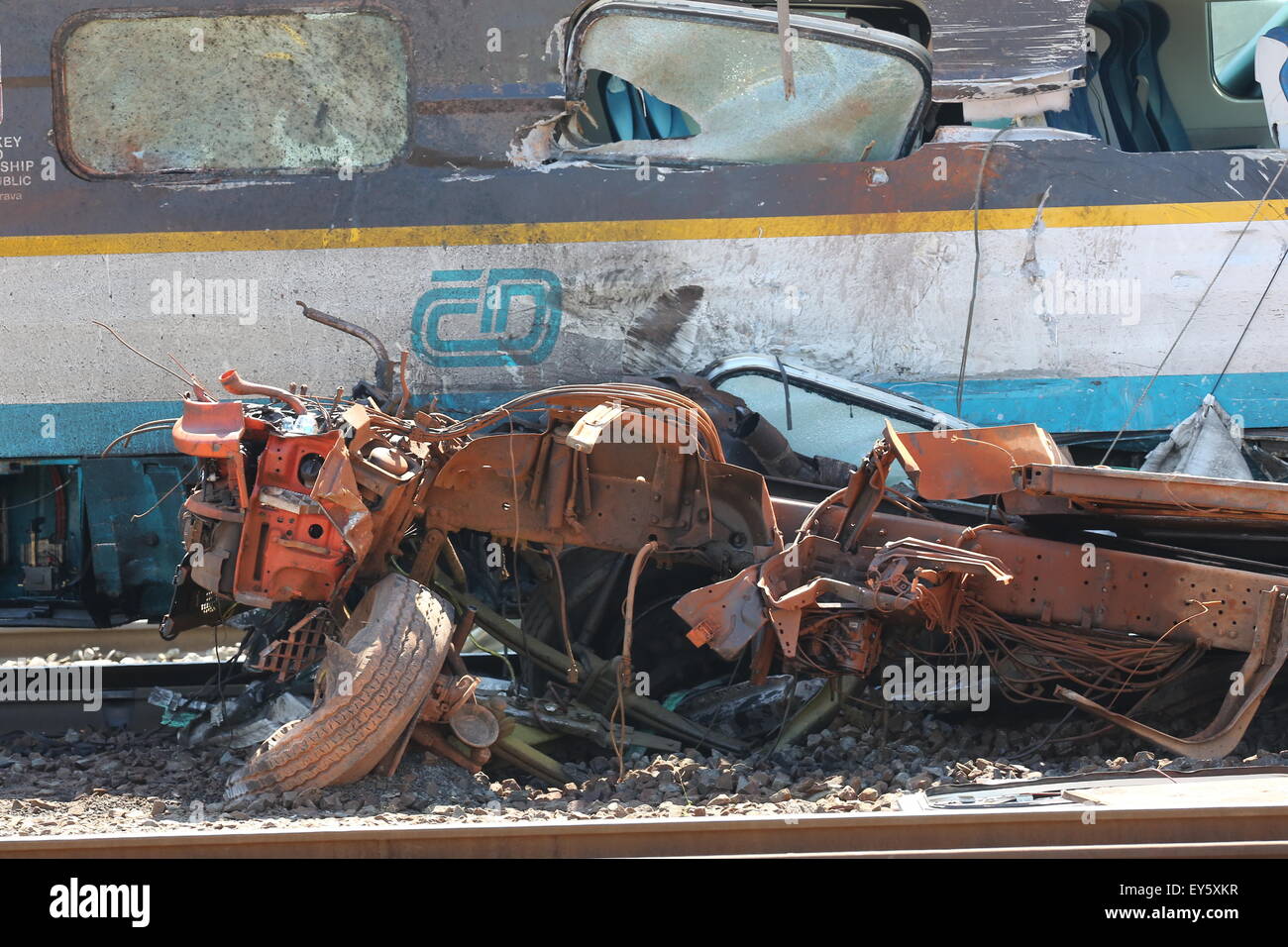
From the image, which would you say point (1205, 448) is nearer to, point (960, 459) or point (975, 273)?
point (975, 273)

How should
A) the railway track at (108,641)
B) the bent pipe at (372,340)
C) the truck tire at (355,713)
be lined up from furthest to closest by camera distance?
the railway track at (108,641)
the bent pipe at (372,340)
the truck tire at (355,713)

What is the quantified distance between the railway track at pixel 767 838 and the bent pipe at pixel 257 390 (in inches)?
56.0

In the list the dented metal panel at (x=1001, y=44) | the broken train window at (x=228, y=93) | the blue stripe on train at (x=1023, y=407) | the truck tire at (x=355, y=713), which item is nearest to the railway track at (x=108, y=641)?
the blue stripe on train at (x=1023, y=407)

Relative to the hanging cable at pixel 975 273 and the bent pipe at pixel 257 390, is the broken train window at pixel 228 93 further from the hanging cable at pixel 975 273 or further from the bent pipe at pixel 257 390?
the hanging cable at pixel 975 273

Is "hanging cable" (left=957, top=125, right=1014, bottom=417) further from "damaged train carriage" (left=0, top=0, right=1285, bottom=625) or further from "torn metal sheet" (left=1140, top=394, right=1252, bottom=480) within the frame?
"torn metal sheet" (left=1140, top=394, right=1252, bottom=480)

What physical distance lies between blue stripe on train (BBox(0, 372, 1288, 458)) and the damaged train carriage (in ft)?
0.04

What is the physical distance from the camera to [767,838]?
3.11 meters

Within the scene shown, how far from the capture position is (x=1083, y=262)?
5.28m

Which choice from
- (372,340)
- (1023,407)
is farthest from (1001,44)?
(372,340)

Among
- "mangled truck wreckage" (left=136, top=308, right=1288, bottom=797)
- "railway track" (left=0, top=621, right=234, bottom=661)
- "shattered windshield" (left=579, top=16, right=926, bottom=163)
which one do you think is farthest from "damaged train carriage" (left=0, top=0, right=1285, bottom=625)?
"mangled truck wreckage" (left=136, top=308, right=1288, bottom=797)

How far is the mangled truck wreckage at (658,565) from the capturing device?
3.81 metres

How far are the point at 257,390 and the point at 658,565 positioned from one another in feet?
4.97
